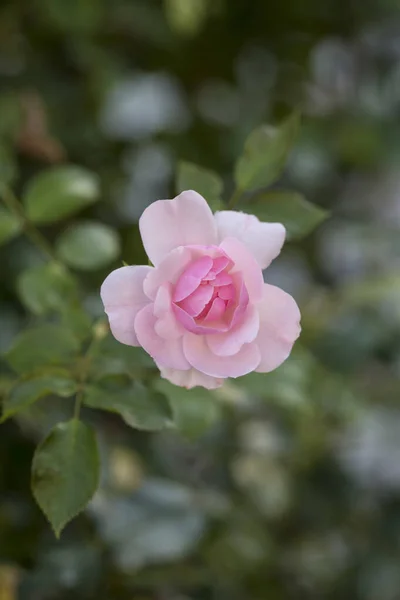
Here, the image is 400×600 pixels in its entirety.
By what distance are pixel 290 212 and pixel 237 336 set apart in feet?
0.46

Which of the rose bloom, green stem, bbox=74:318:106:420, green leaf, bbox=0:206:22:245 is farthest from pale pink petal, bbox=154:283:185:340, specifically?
green leaf, bbox=0:206:22:245

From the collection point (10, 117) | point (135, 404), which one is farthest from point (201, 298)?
point (10, 117)

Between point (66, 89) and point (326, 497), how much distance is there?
70 cm

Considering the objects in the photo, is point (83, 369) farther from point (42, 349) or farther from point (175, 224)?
point (175, 224)

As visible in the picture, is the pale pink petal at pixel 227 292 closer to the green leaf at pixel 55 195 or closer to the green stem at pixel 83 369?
the green stem at pixel 83 369

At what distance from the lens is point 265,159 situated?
475 mm

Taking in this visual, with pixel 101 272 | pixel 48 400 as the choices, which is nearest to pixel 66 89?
pixel 101 272

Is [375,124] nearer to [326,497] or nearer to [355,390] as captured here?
[355,390]

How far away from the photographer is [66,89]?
99cm

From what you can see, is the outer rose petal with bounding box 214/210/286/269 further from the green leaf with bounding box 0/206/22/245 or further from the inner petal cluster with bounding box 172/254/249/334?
the green leaf with bounding box 0/206/22/245

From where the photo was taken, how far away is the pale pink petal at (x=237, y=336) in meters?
0.37

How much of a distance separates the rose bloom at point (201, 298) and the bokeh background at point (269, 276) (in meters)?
0.32

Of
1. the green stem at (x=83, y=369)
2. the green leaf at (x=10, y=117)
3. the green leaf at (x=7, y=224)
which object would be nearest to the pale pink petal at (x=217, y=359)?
the green stem at (x=83, y=369)

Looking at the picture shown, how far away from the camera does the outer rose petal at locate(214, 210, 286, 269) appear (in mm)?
381
